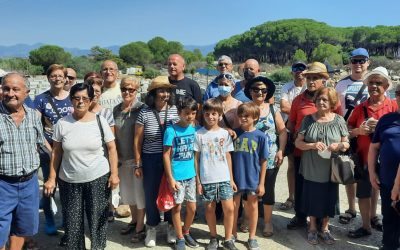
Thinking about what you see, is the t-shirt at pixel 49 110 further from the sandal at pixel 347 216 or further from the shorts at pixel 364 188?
the sandal at pixel 347 216

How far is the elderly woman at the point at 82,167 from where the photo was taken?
10.9ft

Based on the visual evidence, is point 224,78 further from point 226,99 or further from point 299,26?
point 299,26

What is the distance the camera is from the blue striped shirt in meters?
3.00

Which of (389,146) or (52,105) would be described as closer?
(389,146)

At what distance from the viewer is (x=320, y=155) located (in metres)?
3.80

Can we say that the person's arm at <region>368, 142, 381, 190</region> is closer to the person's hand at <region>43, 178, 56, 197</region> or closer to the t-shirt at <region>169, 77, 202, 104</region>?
the t-shirt at <region>169, 77, 202, 104</region>

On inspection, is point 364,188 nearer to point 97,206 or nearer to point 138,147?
point 138,147

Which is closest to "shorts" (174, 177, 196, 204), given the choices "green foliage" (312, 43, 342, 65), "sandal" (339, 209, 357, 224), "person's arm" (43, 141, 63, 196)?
"person's arm" (43, 141, 63, 196)

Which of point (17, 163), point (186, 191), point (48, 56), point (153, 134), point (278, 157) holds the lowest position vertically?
point (186, 191)

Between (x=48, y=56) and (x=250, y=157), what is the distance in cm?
5911

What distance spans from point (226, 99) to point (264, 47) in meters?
90.3

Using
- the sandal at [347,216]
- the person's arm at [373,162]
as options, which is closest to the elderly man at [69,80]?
the person's arm at [373,162]

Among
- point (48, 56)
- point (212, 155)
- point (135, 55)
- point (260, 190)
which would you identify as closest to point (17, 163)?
point (212, 155)

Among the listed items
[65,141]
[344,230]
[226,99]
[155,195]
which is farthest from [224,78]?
[344,230]
